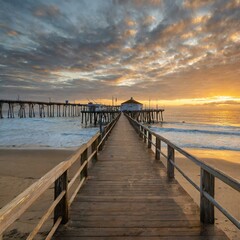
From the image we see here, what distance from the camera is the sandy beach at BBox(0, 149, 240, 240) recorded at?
5340mm

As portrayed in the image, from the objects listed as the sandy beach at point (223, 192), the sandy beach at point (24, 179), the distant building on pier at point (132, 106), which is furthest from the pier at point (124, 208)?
the distant building on pier at point (132, 106)

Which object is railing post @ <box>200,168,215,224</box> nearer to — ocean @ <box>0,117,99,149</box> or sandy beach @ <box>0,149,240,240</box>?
sandy beach @ <box>0,149,240,240</box>

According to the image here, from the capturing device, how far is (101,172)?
21.2 ft

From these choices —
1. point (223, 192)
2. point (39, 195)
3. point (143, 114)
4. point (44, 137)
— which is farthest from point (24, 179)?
point (143, 114)

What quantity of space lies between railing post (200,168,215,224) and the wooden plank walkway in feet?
0.41

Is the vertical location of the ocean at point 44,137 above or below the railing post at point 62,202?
below

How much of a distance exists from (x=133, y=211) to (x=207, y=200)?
3.90ft

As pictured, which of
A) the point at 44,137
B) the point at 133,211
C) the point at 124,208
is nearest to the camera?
the point at 133,211

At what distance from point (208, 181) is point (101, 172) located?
3.68 m

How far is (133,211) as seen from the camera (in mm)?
3836

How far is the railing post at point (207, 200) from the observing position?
3287mm

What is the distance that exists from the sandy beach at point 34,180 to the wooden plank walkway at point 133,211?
1252mm

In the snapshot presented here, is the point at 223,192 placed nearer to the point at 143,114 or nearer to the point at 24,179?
the point at 24,179

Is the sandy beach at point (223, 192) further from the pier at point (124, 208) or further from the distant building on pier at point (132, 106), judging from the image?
the distant building on pier at point (132, 106)
